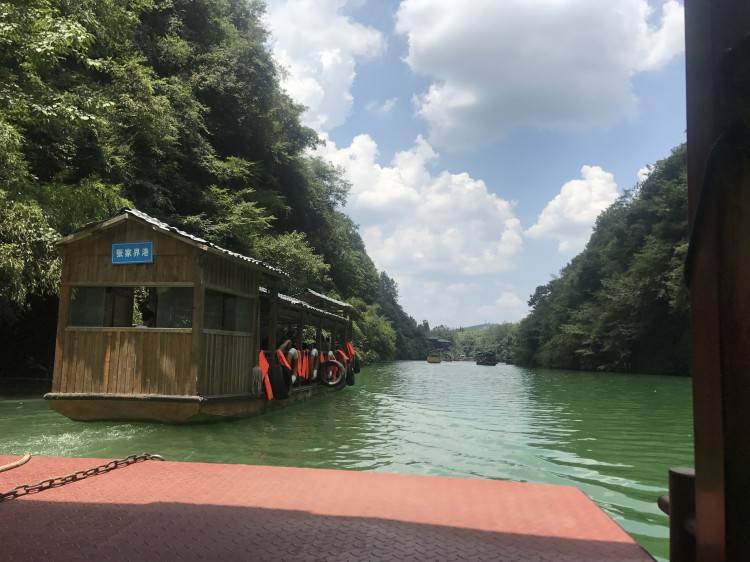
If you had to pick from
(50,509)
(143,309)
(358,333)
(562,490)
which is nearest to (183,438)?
(50,509)

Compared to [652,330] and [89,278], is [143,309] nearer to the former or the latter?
[89,278]

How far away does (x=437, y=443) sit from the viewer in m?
10.1

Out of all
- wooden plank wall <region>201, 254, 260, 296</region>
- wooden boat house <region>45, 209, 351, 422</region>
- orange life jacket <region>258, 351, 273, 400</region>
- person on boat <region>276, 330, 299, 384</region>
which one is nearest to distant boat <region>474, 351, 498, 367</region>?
person on boat <region>276, 330, 299, 384</region>

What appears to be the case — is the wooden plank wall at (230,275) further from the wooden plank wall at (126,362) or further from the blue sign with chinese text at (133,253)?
the wooden plank wall at (126,362)

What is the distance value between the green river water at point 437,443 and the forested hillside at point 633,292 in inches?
1144

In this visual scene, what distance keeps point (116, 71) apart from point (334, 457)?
55.7ft

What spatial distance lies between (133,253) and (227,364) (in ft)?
8.71

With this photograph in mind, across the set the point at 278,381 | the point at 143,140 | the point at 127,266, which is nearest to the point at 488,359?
the point at 143,140

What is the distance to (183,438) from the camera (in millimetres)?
9320

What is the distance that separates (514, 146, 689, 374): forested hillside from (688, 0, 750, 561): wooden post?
128 ft

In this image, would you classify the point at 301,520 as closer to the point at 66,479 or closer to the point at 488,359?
the point at 66,479

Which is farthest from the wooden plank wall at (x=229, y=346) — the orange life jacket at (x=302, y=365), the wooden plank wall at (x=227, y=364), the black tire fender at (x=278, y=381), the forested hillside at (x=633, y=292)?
the forested hillside at (x=633, y=292)

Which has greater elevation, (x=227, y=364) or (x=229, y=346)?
(x=229, y=346)

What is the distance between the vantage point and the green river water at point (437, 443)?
23.5 ft
